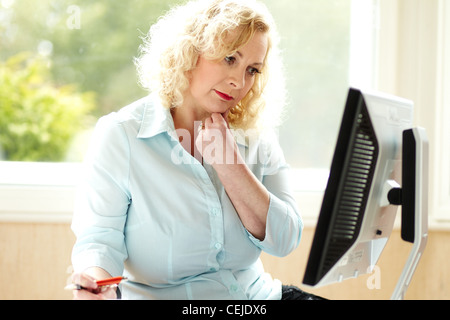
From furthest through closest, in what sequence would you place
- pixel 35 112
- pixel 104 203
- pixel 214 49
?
1. pixel 35 112
2. pixel 214 49
3. pixel 104 203

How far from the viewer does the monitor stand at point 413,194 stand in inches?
36.9

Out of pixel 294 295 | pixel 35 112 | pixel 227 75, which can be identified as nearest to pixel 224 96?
pixel 227 75

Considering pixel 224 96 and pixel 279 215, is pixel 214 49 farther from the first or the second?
pixel 279 215

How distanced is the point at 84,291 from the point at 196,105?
2.19ft

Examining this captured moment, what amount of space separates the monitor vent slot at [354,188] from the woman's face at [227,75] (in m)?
0.62

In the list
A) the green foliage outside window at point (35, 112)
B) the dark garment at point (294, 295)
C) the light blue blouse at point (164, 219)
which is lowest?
the dark garment at point (294, 295)

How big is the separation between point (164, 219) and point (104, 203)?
0.16 meters

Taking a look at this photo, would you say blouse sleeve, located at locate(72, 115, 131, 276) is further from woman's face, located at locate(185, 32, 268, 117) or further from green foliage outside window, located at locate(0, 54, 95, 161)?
green foliage outside window, located at locate(0, 54, 95, 161)

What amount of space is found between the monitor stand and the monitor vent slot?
8 centimetres

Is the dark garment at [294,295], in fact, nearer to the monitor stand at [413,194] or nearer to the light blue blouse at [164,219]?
the light blue blouse at [164,219]

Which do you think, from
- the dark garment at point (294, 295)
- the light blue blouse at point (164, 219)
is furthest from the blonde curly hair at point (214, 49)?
the dark garment at point (294, 295)

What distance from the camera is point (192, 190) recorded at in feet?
4.56
